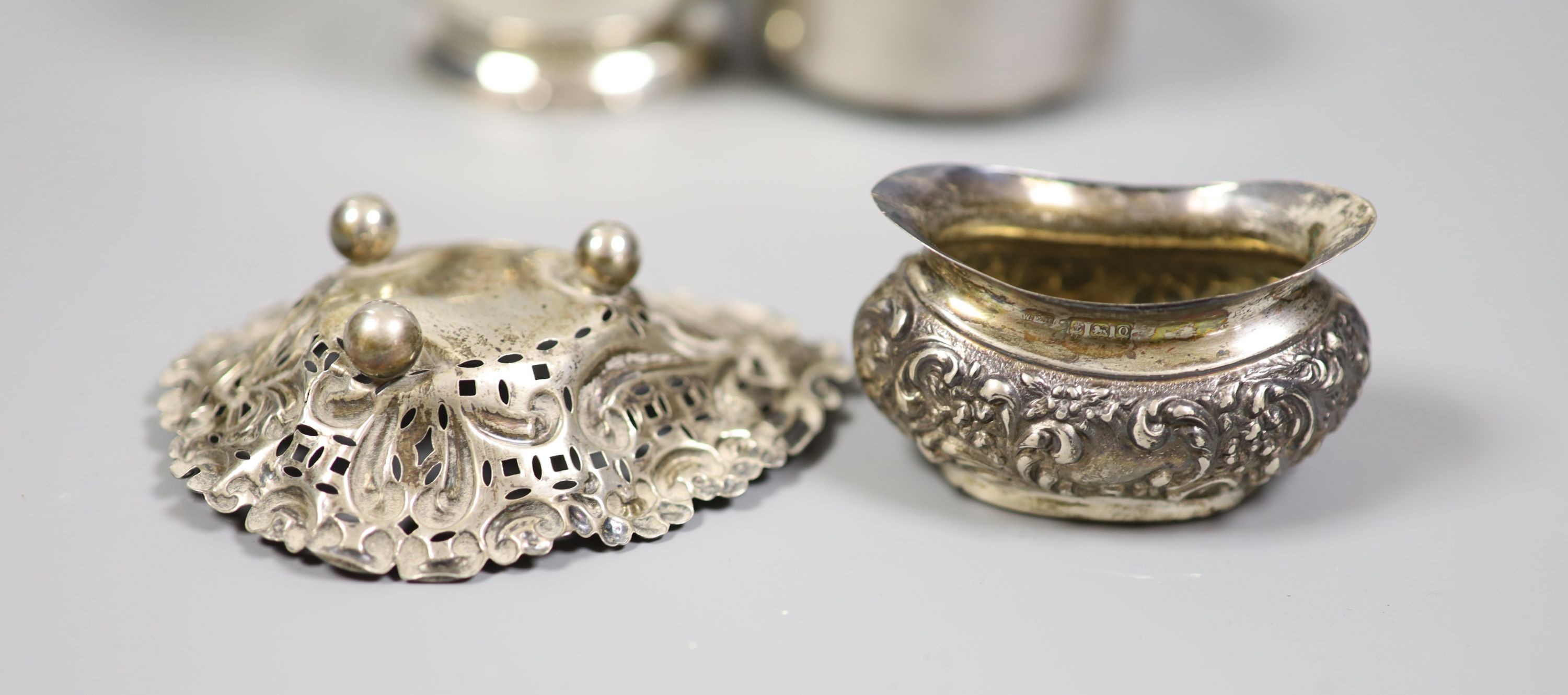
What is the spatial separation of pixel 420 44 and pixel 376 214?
55.8 inches

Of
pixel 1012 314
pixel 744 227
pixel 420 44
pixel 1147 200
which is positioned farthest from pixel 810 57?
pixel 1012 314

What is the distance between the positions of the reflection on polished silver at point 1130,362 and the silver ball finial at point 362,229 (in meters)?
Result: 0.59

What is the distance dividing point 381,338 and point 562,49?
57.7 inches

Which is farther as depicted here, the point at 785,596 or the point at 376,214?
the point at 376,214

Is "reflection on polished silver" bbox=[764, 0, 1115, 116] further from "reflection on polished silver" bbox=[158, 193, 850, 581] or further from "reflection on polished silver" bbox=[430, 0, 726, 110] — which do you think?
"reflection on polished silver" bbox=[158, 193, 850, 581]

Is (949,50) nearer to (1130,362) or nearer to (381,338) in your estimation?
(1130,362)

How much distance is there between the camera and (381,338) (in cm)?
156

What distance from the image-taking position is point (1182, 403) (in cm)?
154

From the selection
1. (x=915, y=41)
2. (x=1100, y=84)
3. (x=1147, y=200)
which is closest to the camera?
(x=1147, y=200)

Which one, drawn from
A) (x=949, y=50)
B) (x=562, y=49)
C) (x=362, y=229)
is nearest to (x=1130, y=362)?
(x=362, y=229)

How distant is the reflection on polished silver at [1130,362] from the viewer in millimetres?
1555

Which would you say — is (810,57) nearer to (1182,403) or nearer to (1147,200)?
(1147,200)

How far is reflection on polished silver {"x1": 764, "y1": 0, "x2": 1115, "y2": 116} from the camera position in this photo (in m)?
2.66

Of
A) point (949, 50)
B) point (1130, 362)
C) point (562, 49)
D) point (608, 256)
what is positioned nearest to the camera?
point (1130, 362)
